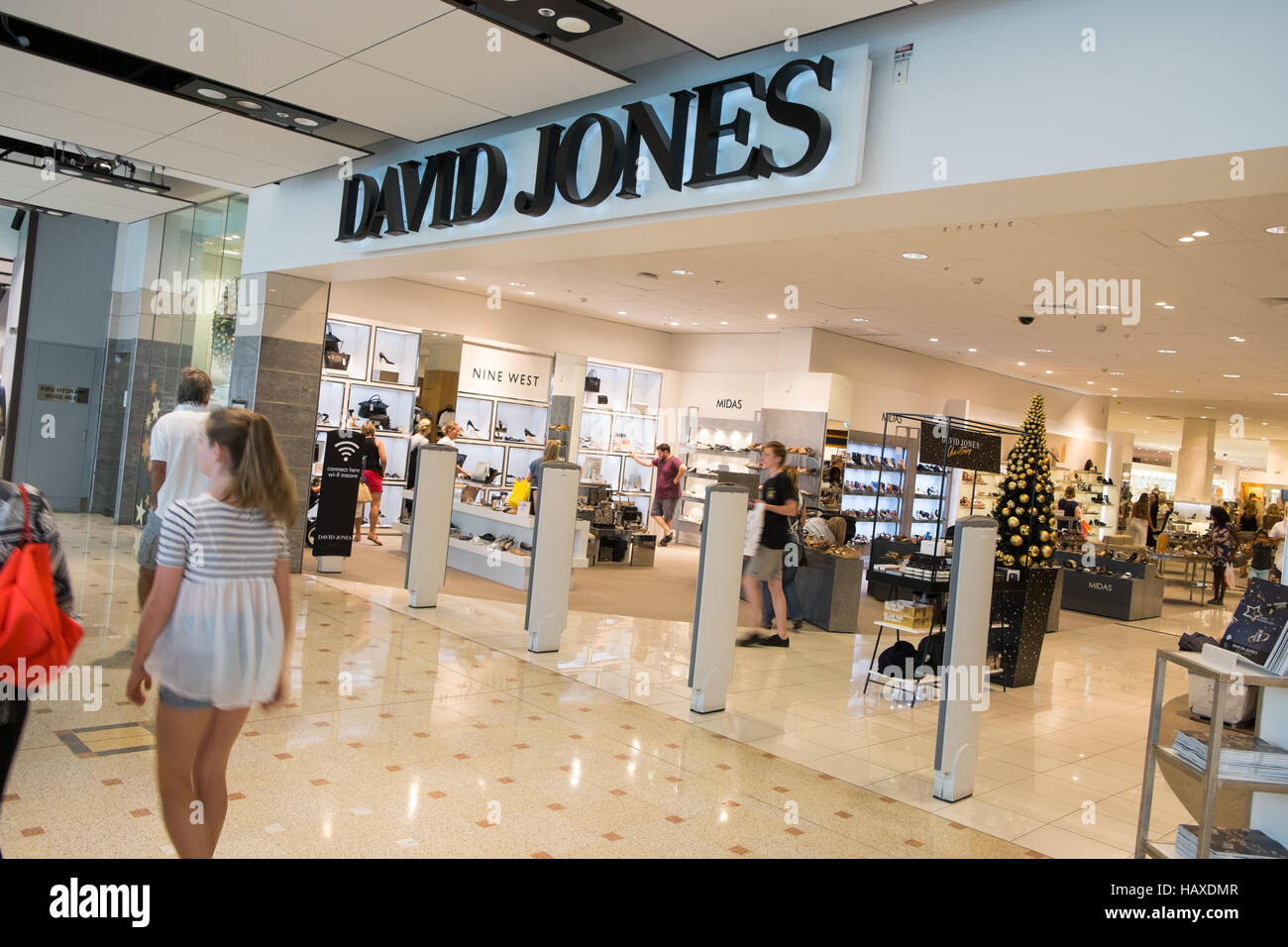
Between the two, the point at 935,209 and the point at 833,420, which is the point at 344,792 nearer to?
the point at 935,209

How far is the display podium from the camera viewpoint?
7.93m

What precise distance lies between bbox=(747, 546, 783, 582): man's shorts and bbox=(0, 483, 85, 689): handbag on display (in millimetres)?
6028

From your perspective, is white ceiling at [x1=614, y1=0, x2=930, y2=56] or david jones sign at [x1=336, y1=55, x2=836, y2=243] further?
david jones sign at [x1=336, y1=55, x2=836, y2=243]

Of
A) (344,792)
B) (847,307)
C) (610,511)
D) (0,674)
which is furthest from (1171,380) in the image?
(0,674)

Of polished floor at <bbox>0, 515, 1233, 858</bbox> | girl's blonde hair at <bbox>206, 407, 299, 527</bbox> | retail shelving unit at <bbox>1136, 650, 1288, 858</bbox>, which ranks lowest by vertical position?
polished floor at <bbox>0, 515, 1233, 858</bbox>

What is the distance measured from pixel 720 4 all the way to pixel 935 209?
1.35 meters

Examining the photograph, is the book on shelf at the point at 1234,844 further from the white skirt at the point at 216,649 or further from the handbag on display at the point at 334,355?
the handbag on display at the point at 334,355

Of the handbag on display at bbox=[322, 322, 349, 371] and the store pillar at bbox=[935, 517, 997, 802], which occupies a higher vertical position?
the handbag on display at bbox=[322, 322, 349, 371]

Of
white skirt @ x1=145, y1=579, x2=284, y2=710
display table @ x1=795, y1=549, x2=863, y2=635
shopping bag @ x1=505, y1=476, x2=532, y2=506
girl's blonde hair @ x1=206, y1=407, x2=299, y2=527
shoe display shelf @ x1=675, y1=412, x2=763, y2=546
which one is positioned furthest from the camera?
shoe display shelf @ x1=675, y1=412, x2=763, y2=546

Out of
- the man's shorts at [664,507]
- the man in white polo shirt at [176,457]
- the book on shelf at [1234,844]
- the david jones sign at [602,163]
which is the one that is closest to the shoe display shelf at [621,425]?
the man's shorts at [664,507]

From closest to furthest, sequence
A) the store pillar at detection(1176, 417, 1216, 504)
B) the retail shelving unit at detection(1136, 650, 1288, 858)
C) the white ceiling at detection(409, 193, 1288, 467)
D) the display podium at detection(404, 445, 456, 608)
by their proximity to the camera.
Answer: the retail shelving unit at detection(1136, 650, 1288, 858), the white ceiling at detection(409, 193, 1288, 467), the display podium at detection(404, 445, 456, 608), the store pillar at detection(1176, 417, 1216, 504)

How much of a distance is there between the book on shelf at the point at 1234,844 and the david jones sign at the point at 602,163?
313 centimetres

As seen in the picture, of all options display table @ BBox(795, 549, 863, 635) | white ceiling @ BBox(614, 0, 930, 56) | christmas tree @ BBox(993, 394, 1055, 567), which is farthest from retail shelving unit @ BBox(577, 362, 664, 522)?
white ceiling @ BBox(614, 0, 930, 56)

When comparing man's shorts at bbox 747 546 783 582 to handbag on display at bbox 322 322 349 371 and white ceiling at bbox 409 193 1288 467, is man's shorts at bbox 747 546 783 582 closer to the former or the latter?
white ceiling at bbox 409 193 1288 467
